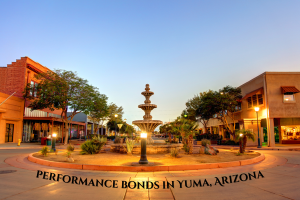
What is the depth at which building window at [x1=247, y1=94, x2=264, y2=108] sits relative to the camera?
2708 cm

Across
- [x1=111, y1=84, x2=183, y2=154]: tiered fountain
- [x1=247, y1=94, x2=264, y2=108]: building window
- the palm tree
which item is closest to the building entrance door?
[x1=111, y1=84, x2=183, y2=154]: tiered fountain

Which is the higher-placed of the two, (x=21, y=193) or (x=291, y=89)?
(x=291, y=89)

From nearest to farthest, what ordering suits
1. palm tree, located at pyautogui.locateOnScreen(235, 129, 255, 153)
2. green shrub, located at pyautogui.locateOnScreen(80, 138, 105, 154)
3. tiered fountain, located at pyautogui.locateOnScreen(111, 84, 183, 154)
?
palm tree, located at pyautogui.locateOnScreen(235, 129, 255, 153), green shrub, located at pyautogui.locateOnScreen(80, 138, 105, 154), tiered fountain, located at pyautogui.locateOnScreen(111, 84, 183, 154)

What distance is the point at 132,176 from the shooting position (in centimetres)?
809

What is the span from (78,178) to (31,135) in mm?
32025

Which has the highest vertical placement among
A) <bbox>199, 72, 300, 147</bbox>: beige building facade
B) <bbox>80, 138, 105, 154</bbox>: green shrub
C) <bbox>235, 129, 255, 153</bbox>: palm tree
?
<bbox>199, 72, 300, 147</bbox>: beige building facade

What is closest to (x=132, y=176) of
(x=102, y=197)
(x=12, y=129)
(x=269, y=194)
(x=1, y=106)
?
(x=102, y=197)

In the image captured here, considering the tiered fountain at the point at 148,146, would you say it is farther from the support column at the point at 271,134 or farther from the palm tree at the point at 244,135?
the support column at the point at 271,134

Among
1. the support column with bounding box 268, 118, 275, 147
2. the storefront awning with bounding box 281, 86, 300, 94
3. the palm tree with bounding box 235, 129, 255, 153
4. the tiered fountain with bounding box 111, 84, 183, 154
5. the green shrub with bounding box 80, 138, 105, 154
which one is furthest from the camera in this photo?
the support column with bounding box 268, 118, 275, 147

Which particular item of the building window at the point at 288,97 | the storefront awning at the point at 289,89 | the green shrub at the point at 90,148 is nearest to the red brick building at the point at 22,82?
the green shrub at the point at 90,148

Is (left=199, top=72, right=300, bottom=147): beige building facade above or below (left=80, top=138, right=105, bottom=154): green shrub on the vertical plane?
above

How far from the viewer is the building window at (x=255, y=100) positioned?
27078 millimetres

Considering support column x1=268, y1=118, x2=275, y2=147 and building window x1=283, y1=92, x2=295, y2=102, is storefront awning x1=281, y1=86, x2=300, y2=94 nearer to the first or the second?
building window x1=283, y1=92, x2=295, y2=102

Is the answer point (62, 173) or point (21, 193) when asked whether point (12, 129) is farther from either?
→ point (21, 193)
